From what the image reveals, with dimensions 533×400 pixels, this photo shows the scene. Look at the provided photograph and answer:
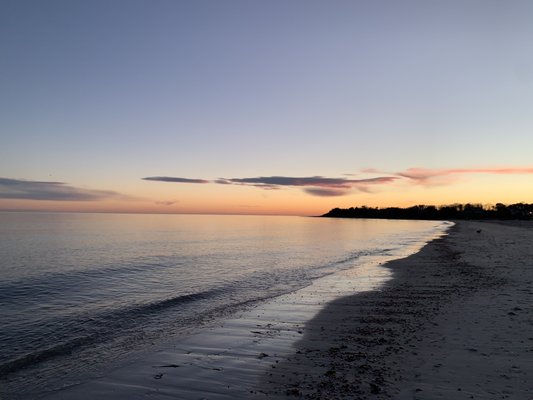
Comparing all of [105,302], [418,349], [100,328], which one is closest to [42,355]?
[100,328]

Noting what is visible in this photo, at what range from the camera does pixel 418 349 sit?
10.2 m

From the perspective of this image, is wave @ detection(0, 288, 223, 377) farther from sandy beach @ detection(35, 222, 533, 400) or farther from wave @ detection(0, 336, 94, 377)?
sandy beach @ detection(35, 222, 533, 400)

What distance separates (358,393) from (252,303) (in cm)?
1166

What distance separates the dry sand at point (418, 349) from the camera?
7746 millimetres

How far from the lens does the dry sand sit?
775cm

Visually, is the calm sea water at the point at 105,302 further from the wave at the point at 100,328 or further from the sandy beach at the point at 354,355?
the sandy beach at the point at 354,355

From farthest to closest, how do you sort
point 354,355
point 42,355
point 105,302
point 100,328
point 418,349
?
point 105,302, point 100,328, point 42,355, point 418,349, point 354,355

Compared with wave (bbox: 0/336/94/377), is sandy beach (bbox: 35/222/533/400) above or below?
above

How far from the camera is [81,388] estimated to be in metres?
8.90

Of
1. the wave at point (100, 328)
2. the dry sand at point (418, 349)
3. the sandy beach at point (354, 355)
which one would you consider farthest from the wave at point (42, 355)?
the dry sand at point (418, 349)

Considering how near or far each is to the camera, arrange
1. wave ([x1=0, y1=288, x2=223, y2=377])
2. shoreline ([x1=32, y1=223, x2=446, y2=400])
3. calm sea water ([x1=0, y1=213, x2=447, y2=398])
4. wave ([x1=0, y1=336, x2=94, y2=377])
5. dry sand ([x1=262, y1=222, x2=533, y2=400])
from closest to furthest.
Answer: dry sand ([x1=262, y1=222, x2=533, y2=400]) < shoreline ([x1=32, y1=223, x2=446, y2=400]) < wave ([x1=0, y1=336, x2=94, y2=377]) < wave ([x1=0, y1=288, x2=223, y2=377]) < calm sea water ([x1=0, y1=213, x2=447, y2=398])

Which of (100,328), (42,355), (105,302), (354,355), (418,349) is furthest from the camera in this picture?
(105,302)

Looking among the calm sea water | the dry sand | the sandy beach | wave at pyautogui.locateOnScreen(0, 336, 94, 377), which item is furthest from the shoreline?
wave at pyautogui.locateOnScreen(0, 336, 94, 377)

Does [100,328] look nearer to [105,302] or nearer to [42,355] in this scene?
[42,355]
